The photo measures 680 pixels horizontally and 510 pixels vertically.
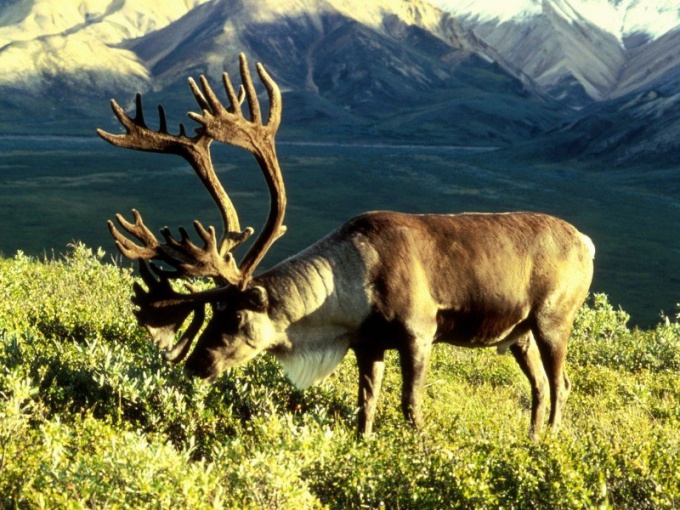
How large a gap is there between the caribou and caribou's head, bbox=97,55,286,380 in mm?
11

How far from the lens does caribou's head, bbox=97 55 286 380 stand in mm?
7434

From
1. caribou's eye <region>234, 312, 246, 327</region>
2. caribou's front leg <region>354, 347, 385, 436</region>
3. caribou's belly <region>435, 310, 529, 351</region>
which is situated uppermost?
caribou's belly <region>435, 310, 529, 351</region>

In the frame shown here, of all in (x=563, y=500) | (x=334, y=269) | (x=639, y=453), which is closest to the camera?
(x=563, y=500)

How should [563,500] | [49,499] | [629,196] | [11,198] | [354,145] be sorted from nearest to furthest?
[49,499] → [563,500] → [11,198] → [629,196] → [354,145]

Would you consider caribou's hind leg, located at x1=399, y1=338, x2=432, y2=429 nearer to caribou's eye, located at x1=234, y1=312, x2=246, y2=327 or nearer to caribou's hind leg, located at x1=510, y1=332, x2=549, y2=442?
caribou's eye, located at x1=234, y1=312, x2=246, y2=327

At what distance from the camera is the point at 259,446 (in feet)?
21.7

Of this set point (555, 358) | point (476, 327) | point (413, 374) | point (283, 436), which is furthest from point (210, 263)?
point (555, 358)

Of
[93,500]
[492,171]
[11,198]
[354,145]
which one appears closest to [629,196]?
[492,171]

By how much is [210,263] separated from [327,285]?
1137mm

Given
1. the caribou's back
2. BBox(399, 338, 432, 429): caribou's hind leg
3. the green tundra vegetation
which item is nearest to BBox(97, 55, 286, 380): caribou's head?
the green tundra vegetation

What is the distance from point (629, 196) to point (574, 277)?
102 metres

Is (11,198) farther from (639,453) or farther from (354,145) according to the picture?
(354,145)

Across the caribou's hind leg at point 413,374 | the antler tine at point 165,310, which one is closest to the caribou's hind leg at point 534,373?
the caribou's hind leg at point 413,374

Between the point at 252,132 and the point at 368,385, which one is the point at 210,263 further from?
the point at 368,385
